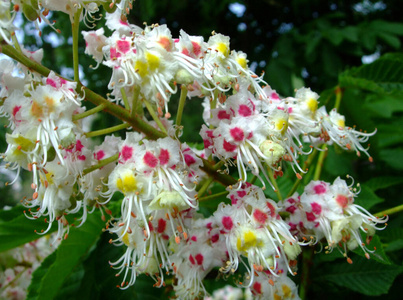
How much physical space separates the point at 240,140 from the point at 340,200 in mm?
369

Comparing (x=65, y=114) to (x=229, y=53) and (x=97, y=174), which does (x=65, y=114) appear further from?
(x=229, y=53)

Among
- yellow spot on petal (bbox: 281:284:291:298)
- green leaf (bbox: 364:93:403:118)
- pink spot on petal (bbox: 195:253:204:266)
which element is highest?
green leaf (bbox: 364:93:403:118)

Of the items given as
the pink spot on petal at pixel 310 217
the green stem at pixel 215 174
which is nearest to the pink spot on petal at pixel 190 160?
the green stem at pixel 215 174

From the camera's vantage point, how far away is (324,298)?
1496mm

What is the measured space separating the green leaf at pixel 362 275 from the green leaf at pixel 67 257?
0.79 m

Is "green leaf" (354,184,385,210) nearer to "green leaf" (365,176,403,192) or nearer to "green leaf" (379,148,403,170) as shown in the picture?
"green leaf" (365,176,403,192)

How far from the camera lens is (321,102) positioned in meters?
1.76

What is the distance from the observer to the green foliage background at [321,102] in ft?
4.40

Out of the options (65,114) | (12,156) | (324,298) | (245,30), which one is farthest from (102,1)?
(245,30)

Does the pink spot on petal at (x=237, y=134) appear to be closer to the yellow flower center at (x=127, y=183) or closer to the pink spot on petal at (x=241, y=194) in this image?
the pink spot on petal at (x=241, y=194)

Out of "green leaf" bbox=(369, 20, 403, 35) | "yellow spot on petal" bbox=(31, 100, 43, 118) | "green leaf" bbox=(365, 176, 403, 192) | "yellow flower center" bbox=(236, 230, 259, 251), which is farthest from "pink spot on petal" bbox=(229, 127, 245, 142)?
"green leaf" bbox=(369, 20, 403, 35)

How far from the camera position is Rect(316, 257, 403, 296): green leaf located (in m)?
1.33

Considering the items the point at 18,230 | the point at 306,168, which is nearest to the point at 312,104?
the point at 306,168

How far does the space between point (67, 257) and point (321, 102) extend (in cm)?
117
